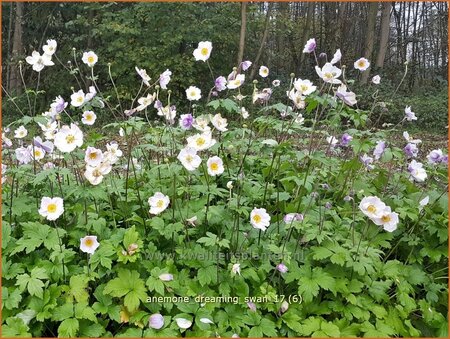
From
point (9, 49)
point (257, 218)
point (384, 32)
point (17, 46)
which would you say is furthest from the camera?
point (384, 32)

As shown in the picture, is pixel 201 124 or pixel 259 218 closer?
pixel 259 218

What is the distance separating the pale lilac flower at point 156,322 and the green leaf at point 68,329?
29cm

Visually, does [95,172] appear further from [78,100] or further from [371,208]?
[371,208]

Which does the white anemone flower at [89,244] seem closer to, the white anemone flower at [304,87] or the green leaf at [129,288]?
the green leaf at [129,288]

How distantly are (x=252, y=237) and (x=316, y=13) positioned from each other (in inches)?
602

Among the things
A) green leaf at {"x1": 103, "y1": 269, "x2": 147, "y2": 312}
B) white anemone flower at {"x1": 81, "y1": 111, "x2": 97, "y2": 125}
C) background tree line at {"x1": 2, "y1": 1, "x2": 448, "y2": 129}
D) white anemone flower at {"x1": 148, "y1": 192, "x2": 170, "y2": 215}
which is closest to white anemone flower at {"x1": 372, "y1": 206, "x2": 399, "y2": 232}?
white anemone flower at {"x1": 148, "y1": 192, "x2": 170, "y2": 215}

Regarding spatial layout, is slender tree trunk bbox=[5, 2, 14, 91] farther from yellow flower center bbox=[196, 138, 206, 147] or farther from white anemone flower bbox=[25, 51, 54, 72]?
yellow flower center bbox=[196, 138, 206, 147]

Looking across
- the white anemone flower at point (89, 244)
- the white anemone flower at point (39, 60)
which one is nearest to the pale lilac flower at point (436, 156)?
the white anemone flower at point (89, 244)

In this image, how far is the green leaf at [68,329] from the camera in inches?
67.5

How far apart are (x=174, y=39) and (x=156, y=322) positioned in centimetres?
937

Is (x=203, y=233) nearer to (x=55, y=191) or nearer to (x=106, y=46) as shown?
(x=55, y=191)

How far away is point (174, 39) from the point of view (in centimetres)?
1031

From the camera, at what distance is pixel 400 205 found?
235cm

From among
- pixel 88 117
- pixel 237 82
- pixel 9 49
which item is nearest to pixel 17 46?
pixel 9 49
